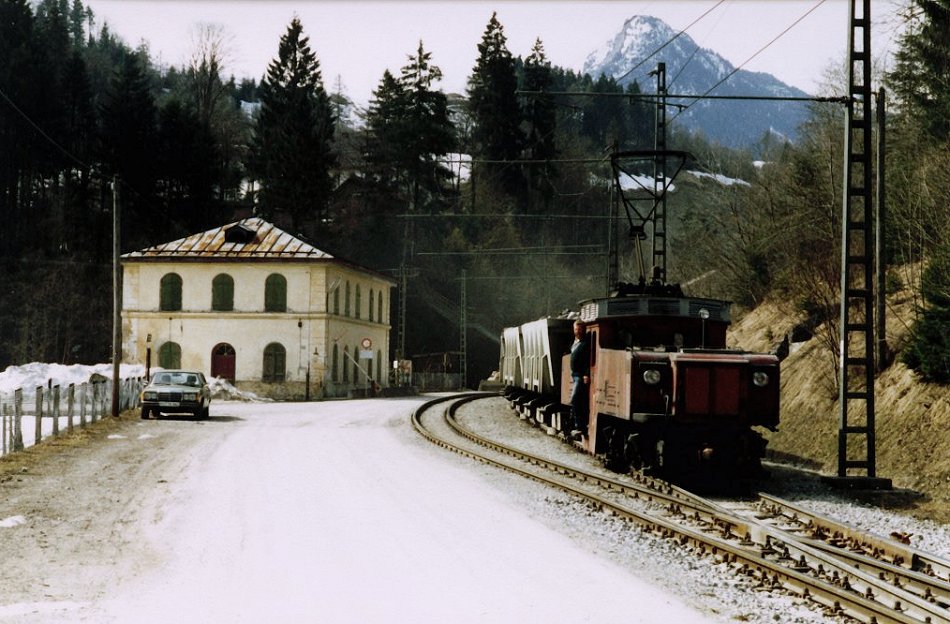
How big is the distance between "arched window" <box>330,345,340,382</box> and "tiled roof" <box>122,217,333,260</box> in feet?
17.5

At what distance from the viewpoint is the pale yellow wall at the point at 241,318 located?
188 feet

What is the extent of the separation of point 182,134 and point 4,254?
15.7 metres

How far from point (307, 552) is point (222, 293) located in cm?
4888

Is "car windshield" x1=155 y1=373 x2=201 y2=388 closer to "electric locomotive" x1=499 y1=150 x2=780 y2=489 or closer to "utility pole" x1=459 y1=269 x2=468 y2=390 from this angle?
"electric locomotive" x1=499 y1=150 x2=780 y2=489

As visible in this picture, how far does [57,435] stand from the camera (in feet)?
79.9

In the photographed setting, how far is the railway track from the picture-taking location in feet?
27.7

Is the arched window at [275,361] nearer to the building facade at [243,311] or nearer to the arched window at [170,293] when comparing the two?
the building facade at [243,311]

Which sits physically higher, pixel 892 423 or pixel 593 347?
A: pixel 593 347

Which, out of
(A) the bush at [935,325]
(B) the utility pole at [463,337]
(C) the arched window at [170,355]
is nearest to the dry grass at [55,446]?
(A) the bush at [935,325]

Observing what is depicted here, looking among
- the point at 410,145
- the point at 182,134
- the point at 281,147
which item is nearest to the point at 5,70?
the point at 182,134

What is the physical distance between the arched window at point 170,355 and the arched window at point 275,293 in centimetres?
545

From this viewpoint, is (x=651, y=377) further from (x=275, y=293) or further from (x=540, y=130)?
(x=540, y=130)

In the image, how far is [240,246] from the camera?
194ft

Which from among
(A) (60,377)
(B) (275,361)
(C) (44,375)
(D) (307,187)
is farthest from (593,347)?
(D) (307,187)
